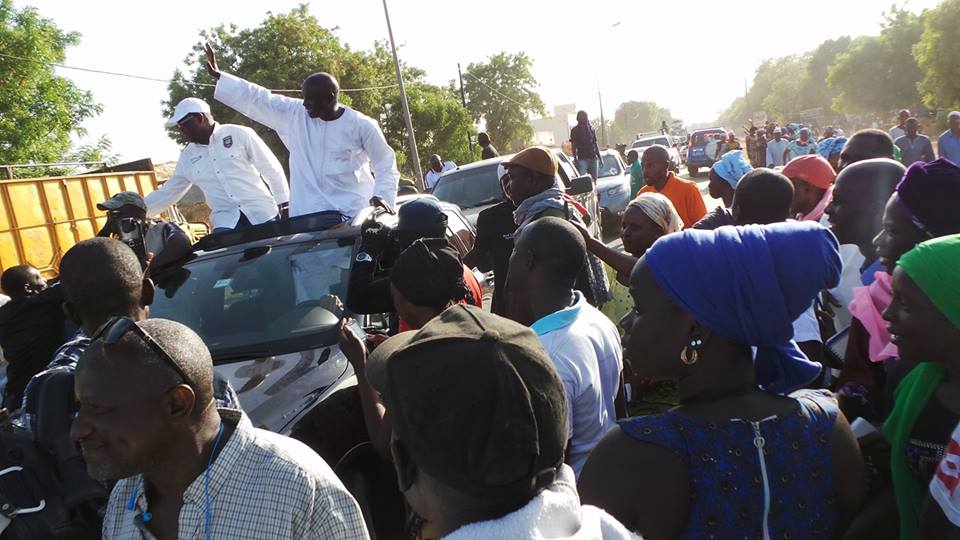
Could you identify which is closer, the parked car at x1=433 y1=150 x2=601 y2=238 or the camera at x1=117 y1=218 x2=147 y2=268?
the camera at x1=117 y1=218 x2=147 y2=268

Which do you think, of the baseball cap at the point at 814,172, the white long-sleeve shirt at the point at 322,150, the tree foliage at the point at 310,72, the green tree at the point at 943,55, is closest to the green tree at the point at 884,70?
the green tree at the point at 943,55

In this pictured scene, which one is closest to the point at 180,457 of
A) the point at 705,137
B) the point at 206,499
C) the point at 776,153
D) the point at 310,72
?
the point at 206,499

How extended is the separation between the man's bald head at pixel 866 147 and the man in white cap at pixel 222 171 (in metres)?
4.19

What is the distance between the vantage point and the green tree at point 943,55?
124ft

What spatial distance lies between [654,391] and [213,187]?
3685mm

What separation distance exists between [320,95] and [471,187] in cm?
510

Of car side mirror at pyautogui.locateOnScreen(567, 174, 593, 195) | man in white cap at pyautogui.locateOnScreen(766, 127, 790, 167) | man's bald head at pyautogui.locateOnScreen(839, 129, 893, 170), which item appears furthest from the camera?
man in white cap at pyautogui.locateOnScreen(766, 127, 790, 167)

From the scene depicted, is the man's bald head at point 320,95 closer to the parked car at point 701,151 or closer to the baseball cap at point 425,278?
the baseball cap at point 425,278

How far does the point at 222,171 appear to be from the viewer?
18.2ft

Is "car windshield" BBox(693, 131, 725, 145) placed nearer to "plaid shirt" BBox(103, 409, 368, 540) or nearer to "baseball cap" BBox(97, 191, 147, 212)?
"baseball cap" BBox(97, 191, 147, 212)

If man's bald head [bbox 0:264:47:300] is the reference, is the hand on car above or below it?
below

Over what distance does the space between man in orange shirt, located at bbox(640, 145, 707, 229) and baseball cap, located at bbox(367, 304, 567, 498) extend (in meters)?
5.12

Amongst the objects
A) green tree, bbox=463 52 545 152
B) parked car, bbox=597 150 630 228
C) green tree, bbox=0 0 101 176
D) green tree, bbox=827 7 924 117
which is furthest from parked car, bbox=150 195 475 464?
green tree, bbox=827 7 924 117

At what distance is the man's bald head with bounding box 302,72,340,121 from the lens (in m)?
5.30
